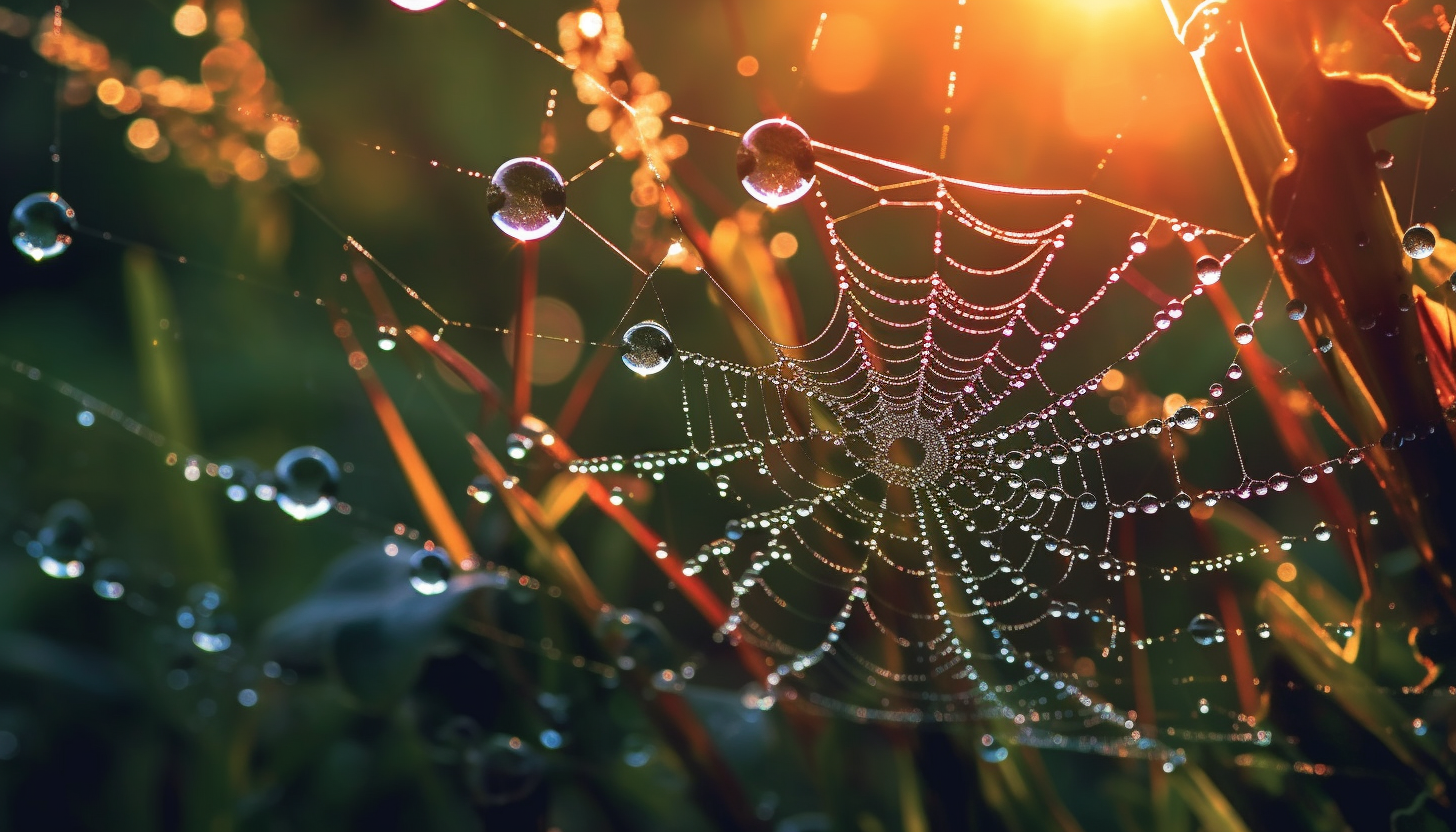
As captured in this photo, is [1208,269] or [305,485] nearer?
[1208,269]

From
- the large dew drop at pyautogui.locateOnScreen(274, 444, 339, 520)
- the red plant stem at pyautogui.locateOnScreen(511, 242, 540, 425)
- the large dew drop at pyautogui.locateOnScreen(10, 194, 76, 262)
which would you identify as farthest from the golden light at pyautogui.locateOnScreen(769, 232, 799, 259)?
the large dew drop at pyautogui.locateOnScreen(10, 194, 76, 262)

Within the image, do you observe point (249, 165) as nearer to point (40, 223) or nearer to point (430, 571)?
point (40, 223)

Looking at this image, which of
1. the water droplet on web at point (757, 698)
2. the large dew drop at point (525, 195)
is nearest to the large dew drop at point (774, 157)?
the large dew drop at point (525, 195)

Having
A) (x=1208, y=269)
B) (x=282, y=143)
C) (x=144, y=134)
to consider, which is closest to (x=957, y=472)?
(x=1208, y=269)

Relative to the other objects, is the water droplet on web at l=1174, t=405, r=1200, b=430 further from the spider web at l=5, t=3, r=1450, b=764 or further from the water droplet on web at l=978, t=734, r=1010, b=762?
the water droplet on web at l=978, t=734, r=1010, b=762

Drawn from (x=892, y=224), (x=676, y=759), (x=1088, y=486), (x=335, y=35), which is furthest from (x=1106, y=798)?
(x=335, y=35)

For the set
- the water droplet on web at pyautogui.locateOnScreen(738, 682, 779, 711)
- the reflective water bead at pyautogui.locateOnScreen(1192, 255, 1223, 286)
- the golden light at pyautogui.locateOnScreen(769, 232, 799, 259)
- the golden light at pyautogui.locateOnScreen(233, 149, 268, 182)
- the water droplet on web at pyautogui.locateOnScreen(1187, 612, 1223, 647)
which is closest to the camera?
the reflective water bead at pyautogui.locateOnScreen(1192, 255, 1223, 286)

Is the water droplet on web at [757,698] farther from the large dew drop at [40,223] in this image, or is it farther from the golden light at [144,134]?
the golden light at [144,134]

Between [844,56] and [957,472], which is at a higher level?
[844,56]
